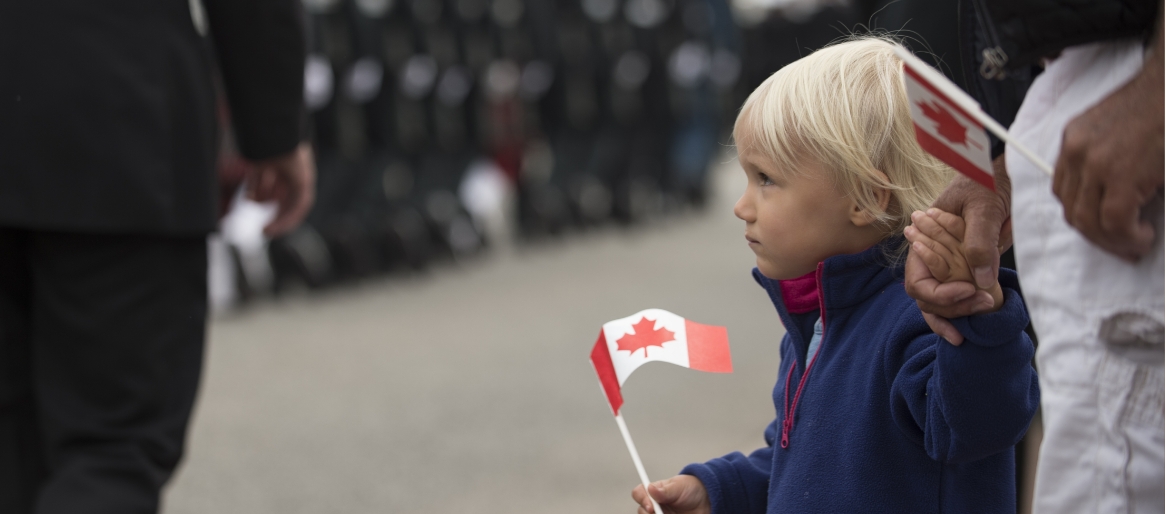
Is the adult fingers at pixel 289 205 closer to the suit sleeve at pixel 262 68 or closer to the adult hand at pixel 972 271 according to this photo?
the suit sleeve at pixel 262 68

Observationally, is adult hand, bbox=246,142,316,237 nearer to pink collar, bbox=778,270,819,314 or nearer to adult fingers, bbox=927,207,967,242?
pink collar, bbox=778,270,819,314

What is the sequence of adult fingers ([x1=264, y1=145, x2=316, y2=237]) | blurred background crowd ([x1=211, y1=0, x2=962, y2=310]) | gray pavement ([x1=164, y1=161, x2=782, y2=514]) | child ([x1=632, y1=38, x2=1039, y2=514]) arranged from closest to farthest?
child ([x1=632, y1=38, x2=1039, y2=514]) < adult fingers ([x1=264, y1=145, x2=316, y2=237]) < gray pavement ([x1=164, y1=161, x2=782, y2=514]) < blurred background crowd ([x1=211, y1=0, x2=962, y2=310])

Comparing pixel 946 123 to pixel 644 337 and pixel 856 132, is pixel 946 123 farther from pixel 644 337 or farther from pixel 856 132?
pixel 644 337

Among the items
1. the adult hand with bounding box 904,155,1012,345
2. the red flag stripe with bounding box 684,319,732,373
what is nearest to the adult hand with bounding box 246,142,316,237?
the red flag stripe with bounding box 684,319,732,373

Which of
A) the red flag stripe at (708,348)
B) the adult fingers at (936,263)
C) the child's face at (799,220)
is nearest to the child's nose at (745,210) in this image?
the child's face at (799,220)

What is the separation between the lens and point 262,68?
5.69 ft

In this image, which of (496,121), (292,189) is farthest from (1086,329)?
(496,121)

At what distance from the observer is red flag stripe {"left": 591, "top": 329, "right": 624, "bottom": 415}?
1.16 meters

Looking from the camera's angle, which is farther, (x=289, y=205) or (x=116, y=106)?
(x=289, y=205)

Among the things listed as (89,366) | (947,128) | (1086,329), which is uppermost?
(947,128)

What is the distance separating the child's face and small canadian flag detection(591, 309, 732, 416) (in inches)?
3.6

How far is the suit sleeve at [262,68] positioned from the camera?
5.54ft

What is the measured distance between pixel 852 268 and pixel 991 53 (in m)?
0.26

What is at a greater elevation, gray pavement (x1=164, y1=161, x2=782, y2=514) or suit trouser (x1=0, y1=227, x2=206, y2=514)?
suit trouser (x1=0, y1=227, x2=206, y2=514)
